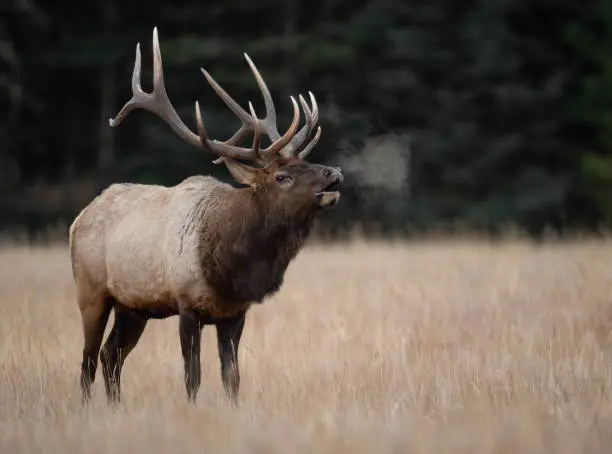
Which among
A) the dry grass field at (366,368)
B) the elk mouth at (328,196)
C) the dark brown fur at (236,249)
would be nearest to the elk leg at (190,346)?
the dark brown fur at (236,249)

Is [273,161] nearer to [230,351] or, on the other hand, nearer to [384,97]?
[230,351]

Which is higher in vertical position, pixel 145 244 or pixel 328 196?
pixel 328 196

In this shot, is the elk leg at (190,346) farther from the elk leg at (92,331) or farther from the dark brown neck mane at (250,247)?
the elk leg at (92,331)

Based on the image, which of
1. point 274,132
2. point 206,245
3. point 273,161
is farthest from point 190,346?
point 274,132

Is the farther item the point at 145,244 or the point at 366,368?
the point at 366,368

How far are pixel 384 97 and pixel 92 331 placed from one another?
1571 centimetres

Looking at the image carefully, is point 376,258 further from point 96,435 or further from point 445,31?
point 445,31

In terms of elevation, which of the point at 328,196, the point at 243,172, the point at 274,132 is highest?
the point at 274,132

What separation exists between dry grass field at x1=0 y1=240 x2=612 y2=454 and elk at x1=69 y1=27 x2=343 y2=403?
34 cm

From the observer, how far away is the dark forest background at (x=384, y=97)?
20531 millimetres

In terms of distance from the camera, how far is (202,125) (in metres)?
5.87

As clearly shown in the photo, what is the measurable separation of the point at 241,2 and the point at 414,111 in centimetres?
450

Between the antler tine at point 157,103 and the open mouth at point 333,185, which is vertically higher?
the antler tine at point 157,103

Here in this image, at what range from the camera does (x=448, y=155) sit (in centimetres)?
2062
